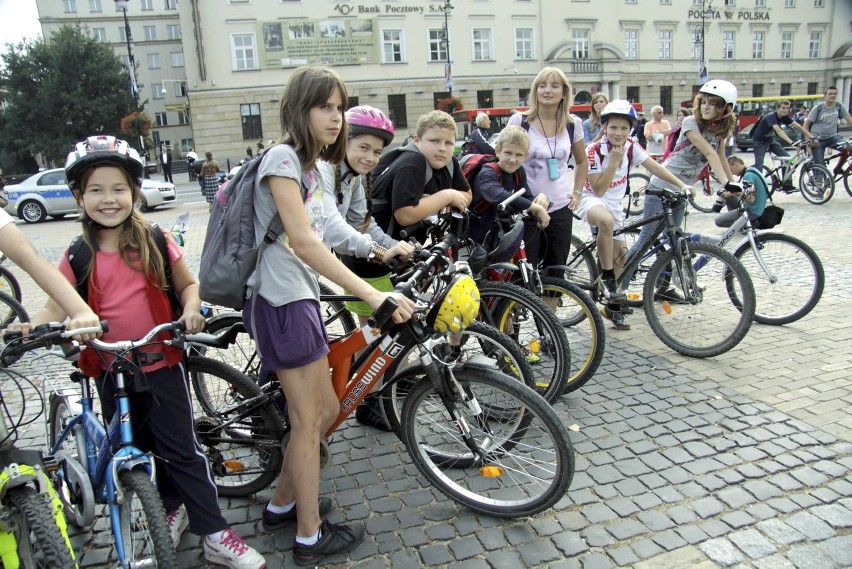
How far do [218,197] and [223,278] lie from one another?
0.41 m

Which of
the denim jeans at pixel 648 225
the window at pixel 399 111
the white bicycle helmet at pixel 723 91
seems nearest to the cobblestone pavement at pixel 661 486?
the denim jeans at pixel 648 225

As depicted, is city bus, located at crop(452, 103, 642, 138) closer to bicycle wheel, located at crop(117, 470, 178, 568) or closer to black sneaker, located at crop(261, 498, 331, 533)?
black sneaker, located at crop(261, 498, 331, 533)

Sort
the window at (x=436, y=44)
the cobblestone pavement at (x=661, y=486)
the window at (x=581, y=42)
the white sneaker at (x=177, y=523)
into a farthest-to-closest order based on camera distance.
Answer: the window at (x=581, y=42)
the window at (x=436, y=44)
the white sneaker at (x=177, y=523)
the cobblestone pavement at (x=661, y=486)

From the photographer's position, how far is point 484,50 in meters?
44.6

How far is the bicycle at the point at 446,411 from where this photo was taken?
2.79 metres

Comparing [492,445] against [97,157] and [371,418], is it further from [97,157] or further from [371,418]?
[97,157]

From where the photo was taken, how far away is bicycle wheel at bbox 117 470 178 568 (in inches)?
88.0

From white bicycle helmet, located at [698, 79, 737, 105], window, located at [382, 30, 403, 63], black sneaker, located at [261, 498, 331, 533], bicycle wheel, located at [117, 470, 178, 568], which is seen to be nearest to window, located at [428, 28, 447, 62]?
window, located at [382, 30, 403, 63]

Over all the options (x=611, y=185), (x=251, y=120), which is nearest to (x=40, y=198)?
(x=611, y=185)

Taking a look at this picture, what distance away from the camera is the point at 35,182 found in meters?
18.0

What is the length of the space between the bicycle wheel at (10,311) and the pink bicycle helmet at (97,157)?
13.5 feet

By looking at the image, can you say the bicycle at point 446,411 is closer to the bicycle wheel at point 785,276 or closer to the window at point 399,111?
the bicycle wheel at point 785,276

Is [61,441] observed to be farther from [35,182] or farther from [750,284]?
[35,182]

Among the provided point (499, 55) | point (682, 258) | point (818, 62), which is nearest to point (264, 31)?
point (499, 55)
